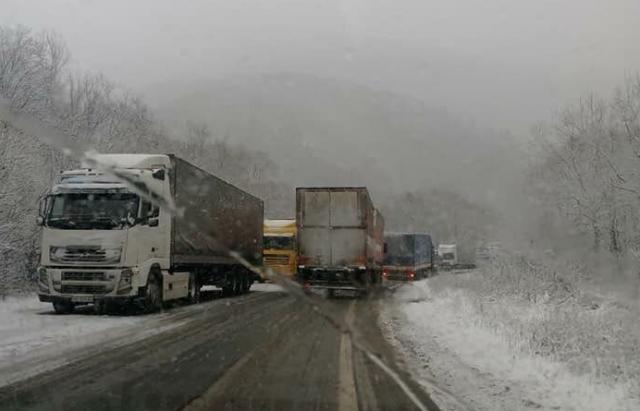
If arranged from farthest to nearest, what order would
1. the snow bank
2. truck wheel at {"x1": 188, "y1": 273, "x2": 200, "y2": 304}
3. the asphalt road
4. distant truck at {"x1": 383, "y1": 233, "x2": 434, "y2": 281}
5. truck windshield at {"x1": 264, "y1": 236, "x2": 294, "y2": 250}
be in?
distant truck at {"x1": 383, "y1": 233, "x2": 434, "y2": 281}, truck windshield at {"x1": 264, "y1": 236, "x2": 294, "y2": 250}, truck wheel at {"x1": 188, "y1": 273, "x2": 200, "y2": 304}, the snow bank, the asphalt road

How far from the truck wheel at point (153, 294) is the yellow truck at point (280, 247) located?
1387 centimetres

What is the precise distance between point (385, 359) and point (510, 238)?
13.5 m

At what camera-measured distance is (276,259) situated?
32.3 meters

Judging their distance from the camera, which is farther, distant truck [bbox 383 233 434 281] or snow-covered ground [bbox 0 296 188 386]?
distant truck [bbox 383 233 434 281]

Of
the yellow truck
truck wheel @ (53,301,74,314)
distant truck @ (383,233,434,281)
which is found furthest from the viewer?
distant truck @ (383,233,434,281)

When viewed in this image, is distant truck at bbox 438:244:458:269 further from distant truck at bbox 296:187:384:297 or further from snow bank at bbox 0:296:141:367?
snow bank at bbox 0:296:141:367

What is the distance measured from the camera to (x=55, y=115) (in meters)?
32.7

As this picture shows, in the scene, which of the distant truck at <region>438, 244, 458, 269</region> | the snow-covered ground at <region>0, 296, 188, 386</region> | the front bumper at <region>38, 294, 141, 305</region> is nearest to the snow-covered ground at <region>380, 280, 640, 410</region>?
the snow-covered ground at <region>0, 296, 188, 386</region>

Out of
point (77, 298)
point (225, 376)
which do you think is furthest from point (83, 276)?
point (225, 376)

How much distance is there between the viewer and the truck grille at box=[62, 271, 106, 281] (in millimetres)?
16047

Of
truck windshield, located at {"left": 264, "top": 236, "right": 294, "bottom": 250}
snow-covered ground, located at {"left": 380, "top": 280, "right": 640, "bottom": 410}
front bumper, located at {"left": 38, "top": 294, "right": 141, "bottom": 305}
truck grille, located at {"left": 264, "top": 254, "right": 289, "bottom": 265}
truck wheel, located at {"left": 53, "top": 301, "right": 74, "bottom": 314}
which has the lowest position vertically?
snow-covered ground, located at {"left": 380, "top": 280, "right": 640, "bottom": 410}

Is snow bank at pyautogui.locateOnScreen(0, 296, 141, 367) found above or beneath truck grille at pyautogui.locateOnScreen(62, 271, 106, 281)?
beneath

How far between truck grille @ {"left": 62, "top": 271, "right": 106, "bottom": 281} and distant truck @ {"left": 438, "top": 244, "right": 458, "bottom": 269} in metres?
55.4

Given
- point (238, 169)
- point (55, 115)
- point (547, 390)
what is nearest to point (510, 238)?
point (547, 390)
